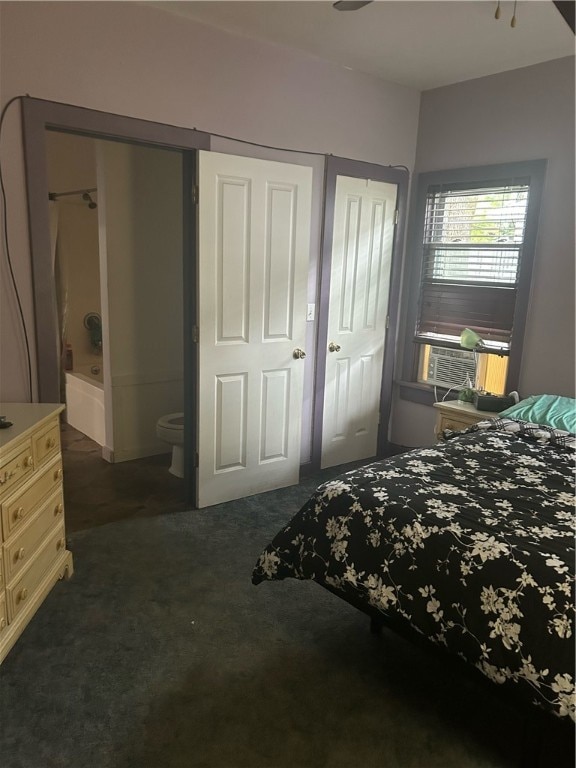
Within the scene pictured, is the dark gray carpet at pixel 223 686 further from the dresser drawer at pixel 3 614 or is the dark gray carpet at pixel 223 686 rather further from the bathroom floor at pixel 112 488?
the bathroom floor at pixel 112 488

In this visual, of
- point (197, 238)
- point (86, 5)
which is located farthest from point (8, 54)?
point (197, 238)

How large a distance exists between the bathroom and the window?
1.84 meters

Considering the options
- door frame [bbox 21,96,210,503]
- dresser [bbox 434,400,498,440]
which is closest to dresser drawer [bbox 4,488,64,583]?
door frame [bbox 21,96,210,503]

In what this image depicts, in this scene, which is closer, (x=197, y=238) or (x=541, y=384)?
(x=197, y=238)

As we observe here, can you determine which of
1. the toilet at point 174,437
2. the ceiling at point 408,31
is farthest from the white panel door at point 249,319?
the ceiling at point 408,31

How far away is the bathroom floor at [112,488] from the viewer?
10.7 feet

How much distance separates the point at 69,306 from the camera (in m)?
5.01

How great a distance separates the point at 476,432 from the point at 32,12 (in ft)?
9.44

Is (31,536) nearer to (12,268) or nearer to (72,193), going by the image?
(12,268)

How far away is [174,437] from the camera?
379 cm

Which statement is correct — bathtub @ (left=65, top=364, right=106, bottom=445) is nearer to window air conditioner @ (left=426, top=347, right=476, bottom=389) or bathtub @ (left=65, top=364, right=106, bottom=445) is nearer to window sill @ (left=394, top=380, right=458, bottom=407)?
window sill @ (left=394, top=380, right=458, bottom=407)

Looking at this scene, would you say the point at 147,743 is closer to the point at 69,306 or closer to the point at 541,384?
the point at 541,384

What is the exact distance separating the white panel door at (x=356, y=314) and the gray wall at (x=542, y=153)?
0.66m

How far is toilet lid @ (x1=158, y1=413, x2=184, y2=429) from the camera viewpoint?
3.82m
